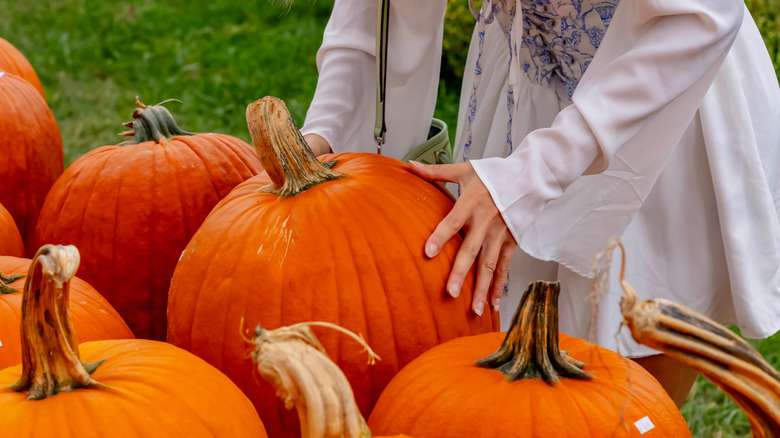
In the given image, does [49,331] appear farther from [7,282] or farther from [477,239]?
[477,239]

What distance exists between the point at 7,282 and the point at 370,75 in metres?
0.80

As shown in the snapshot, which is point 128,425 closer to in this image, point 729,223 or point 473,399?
point 473,399

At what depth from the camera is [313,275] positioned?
38.1 inches

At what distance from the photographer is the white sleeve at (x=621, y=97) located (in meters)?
1.06

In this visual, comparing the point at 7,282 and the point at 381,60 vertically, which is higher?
the point at 381,60

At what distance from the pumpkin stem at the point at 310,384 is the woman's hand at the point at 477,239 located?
0.42 metres

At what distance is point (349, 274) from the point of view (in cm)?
98

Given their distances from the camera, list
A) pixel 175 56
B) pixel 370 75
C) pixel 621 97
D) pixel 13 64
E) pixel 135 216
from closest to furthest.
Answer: pixel 621 97 < pixel 135 216 < pixel 370 75 < pixel 13 64 < pixel 175 56

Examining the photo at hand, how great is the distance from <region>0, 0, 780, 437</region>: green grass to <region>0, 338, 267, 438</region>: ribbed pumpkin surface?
3.43 meters

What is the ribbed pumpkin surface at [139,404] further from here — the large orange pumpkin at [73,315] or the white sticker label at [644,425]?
the white sticker label at [644,425]

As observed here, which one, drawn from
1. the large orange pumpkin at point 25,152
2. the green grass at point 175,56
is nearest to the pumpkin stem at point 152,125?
the large orange pumpkin at point 25,152

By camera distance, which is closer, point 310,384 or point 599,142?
point 310,384

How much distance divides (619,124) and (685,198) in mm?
440

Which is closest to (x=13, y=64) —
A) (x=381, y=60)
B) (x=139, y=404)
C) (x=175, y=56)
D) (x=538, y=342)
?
(x=381, y=60)
